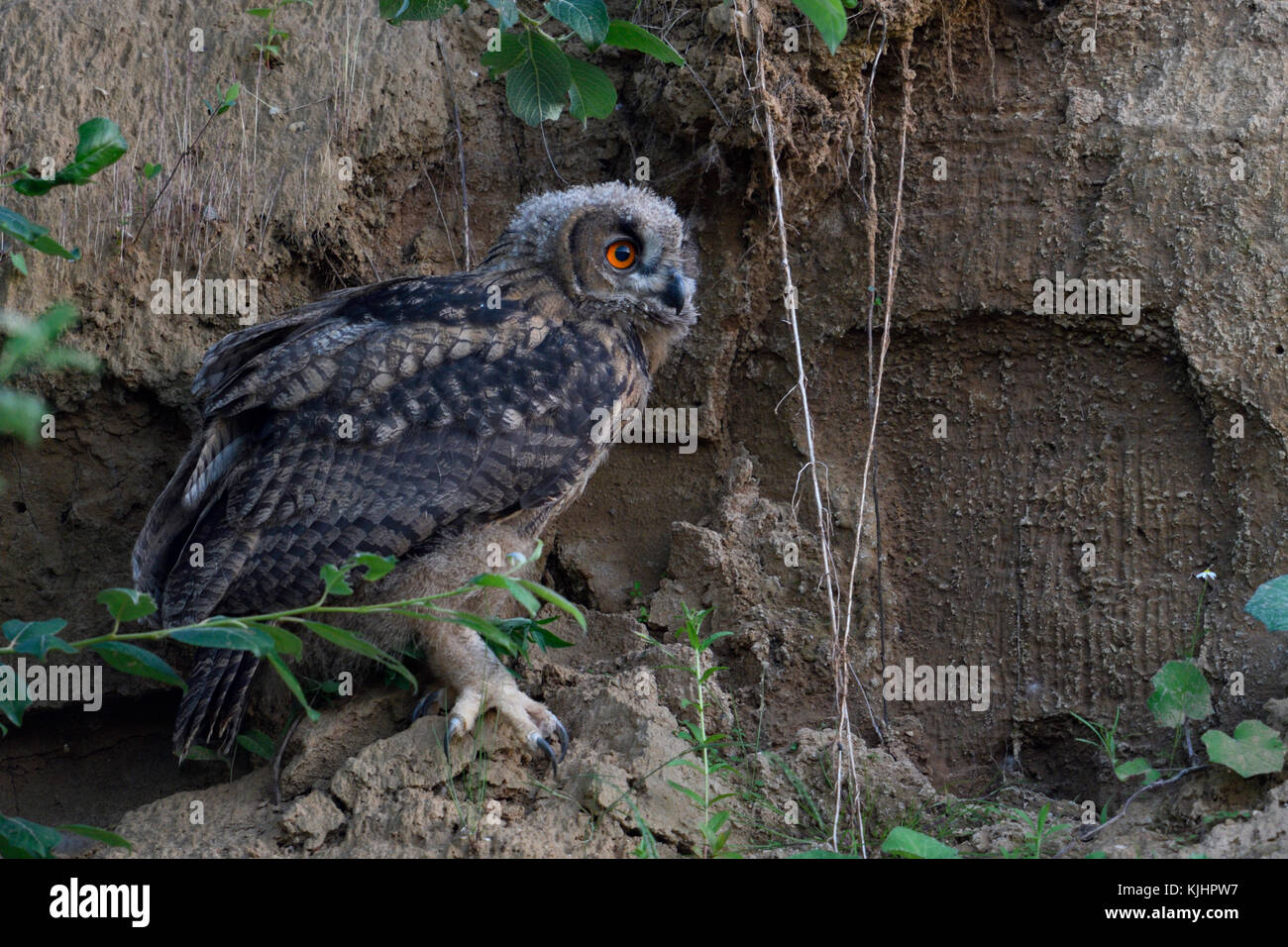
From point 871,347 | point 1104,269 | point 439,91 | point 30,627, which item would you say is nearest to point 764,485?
point 871,347

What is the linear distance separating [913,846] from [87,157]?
8.96ft

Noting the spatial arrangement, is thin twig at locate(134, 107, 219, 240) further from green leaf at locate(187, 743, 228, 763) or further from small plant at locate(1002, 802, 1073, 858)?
small plant at locate(1002, 802, 1073, 858)

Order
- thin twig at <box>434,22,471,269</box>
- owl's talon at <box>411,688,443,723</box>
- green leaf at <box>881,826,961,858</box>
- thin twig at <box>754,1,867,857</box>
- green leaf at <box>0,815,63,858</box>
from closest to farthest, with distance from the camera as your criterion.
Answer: green leaf at <box>0,815,63,858</box> < green leaf at <box>881,826,961,858</box> < thin twig at <box>754,1,867,857</box> < owl's talon at <box>411,688,443,723</box> < thin twig at <box>434,22,471,269</box>

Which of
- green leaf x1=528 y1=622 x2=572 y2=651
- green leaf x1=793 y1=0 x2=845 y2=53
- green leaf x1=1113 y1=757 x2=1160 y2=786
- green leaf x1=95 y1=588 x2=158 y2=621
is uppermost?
green leaf x1=793 y1=0 x2=845 y2=53

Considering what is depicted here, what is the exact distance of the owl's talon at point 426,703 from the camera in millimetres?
3910

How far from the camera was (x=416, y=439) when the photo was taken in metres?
3.89

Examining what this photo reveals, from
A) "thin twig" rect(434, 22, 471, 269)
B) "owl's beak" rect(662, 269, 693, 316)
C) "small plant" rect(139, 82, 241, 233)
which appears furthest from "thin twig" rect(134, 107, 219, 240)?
"owl's beak" rect(662, 269, 693, 316)

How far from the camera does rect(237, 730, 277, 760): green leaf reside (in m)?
4.07

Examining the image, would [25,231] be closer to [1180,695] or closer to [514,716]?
[514,716]

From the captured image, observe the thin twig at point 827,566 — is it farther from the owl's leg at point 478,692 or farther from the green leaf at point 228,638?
the green leaf at point 228,638

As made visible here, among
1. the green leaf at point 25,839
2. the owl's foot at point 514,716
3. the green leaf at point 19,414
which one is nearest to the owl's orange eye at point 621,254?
the owl's foot at point 514,716

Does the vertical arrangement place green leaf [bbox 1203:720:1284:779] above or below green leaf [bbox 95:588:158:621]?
below

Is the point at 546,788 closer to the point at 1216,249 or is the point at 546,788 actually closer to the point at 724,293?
the point at 724,293

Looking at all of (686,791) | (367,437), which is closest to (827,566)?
(686,791)
